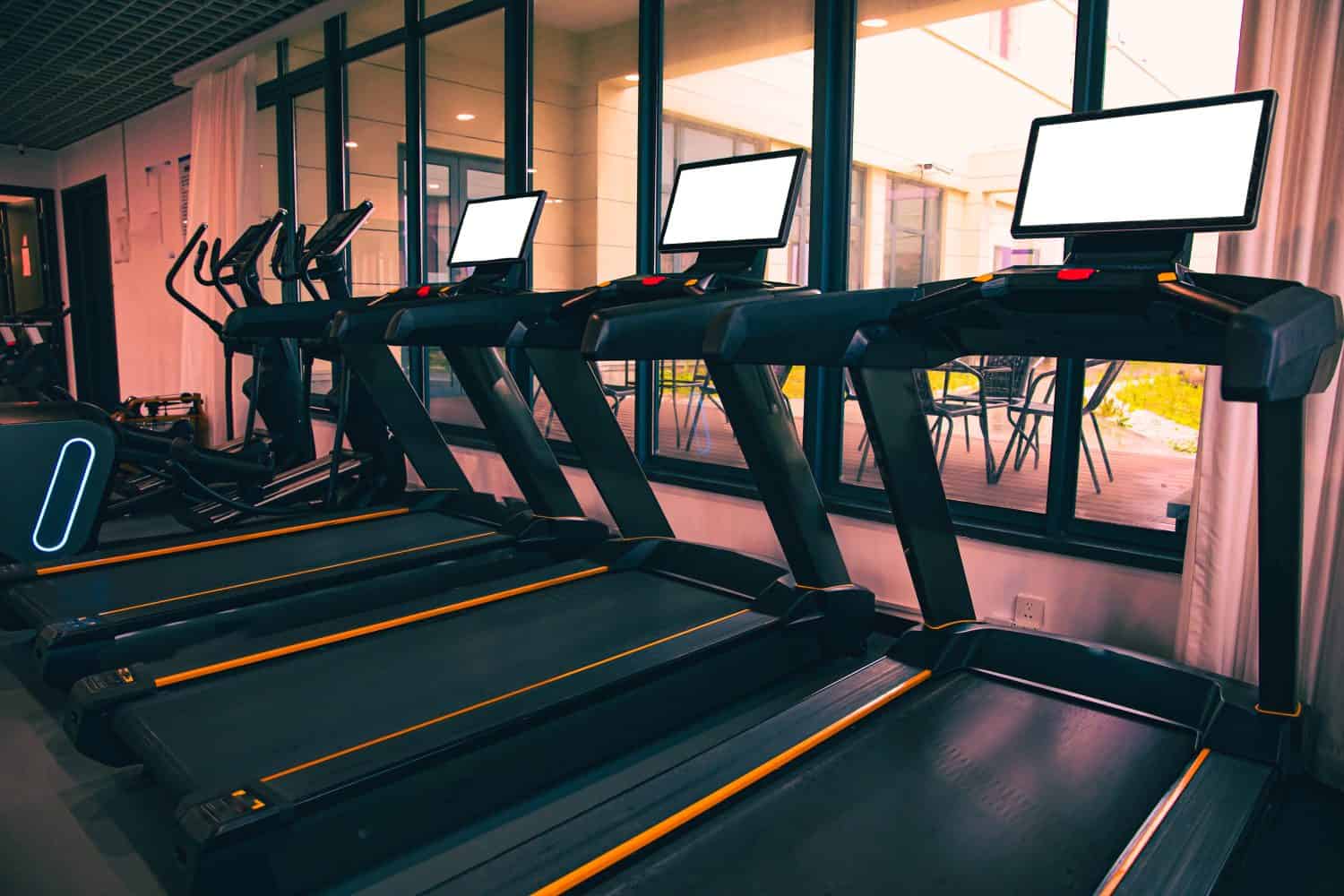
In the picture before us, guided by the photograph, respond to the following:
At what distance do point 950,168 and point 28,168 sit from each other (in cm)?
1034

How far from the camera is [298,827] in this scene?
173cm

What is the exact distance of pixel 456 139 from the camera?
565 centimetres

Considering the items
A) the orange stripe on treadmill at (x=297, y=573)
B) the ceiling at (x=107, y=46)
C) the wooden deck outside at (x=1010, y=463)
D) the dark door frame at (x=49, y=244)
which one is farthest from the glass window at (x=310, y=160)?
the dark door frame at (x=49, y=244)

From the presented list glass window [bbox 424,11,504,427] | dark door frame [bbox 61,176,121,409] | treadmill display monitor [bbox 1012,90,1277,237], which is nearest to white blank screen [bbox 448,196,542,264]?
glass window [bbox 424,11,504,427]

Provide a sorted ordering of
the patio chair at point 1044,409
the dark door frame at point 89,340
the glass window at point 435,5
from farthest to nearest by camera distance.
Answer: the dark door frame at point 89,340 < the glass window at point 435,5 < the patio chair at point 1044,409

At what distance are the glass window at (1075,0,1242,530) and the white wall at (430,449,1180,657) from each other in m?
0.21

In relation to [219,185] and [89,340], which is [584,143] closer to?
[219,185]

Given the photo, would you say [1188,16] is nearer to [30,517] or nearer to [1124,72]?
[1124,72]

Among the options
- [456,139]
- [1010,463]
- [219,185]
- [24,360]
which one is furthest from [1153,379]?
[24,360]

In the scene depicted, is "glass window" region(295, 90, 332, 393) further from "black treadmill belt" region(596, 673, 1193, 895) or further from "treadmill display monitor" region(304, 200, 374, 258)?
"black treadmill belt" region(596, 673, 1193, 895)

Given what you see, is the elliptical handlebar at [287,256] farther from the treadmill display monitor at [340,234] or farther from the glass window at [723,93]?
the glass window at [723,93]

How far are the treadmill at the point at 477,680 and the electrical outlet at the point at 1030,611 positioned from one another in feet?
1.65

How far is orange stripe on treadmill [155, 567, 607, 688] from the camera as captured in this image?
2.41m

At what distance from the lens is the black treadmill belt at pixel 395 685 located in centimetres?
199
